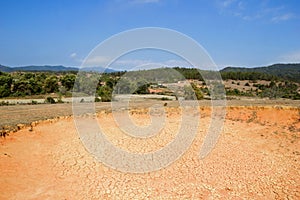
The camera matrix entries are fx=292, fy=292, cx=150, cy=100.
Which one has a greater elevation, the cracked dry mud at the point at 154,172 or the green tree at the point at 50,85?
the green tree at the point at 50,85

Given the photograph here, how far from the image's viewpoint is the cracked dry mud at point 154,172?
268 inches

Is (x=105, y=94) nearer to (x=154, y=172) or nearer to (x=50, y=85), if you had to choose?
(x=50, y=85)

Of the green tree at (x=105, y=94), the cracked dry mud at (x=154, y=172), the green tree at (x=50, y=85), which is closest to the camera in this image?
the cracked dry mud at (x=154, y=172)

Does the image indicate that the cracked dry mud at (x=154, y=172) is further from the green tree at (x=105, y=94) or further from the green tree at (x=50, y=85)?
the green tree at (x=50, y=85)

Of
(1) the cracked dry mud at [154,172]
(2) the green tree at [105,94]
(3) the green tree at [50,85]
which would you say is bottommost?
(1) the cracked dry mud at [154,172]

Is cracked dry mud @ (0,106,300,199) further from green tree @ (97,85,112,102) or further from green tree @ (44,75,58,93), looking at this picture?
green tree @ (44,75,58,93)

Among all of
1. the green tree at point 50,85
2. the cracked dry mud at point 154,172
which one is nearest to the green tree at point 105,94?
the cracked dry mud at point 154,172

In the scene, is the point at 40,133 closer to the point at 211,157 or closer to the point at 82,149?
the point at 82,149

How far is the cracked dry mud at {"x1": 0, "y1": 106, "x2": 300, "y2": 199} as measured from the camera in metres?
6.81

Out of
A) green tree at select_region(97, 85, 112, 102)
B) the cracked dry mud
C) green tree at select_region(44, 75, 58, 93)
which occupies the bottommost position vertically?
the cracked dry mud

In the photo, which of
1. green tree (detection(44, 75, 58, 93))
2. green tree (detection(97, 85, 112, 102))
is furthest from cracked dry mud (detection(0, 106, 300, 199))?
green tree (detection(44, 75, 58, 93))

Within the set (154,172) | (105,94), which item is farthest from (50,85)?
(154,172)

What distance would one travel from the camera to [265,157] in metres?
9.55

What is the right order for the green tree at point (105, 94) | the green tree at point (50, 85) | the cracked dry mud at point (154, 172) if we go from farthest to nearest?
the green tree at point (50, 85)
the green tree at point (105, 94)
the cracked dry mud at point (154, 172)
